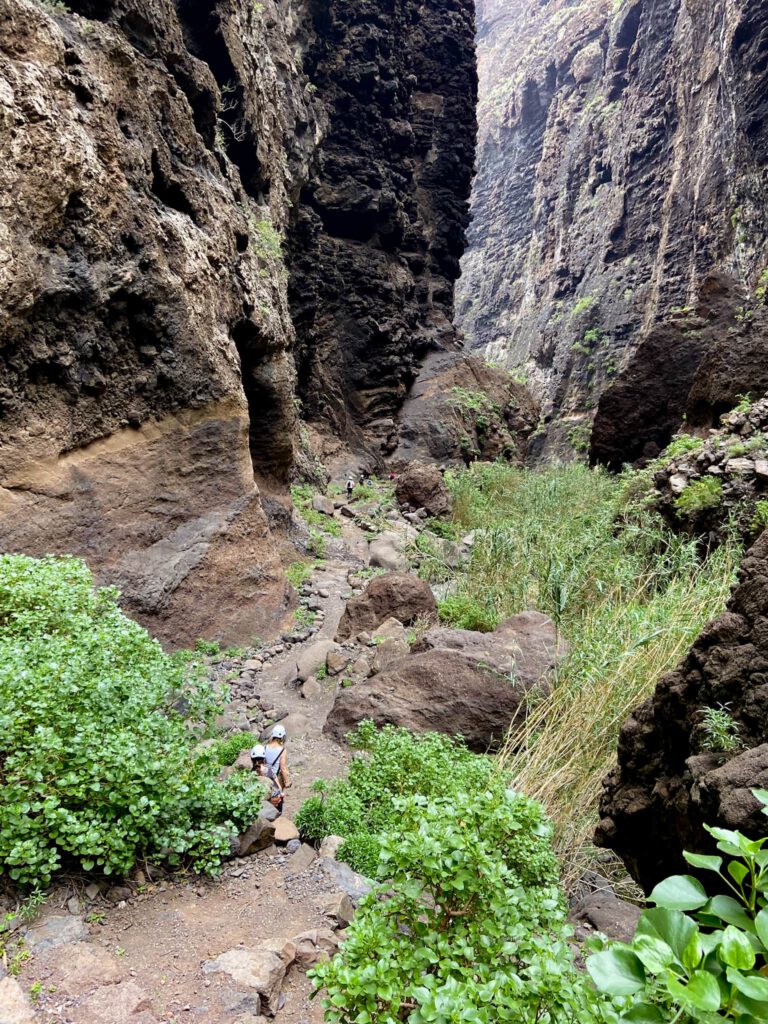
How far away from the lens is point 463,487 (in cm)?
1375

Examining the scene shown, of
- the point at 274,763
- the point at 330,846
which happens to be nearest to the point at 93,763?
the point at 330,846

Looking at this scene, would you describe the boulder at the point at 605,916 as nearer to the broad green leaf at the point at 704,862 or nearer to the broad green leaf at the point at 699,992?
the broad green leaf at the point at 704,862

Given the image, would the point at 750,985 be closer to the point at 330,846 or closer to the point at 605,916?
the point at 605,916

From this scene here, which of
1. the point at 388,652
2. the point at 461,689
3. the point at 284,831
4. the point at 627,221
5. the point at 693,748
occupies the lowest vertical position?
the point at 284,831

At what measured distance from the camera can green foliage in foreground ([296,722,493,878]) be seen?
3.42m

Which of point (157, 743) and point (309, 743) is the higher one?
point (157, 743)

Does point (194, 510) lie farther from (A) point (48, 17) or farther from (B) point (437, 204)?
(B) point (437, 204)

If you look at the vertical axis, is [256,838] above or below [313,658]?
below

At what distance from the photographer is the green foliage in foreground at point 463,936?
1.42 metres

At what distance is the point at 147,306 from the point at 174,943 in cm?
603

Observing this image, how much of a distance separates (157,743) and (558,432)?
26.8m

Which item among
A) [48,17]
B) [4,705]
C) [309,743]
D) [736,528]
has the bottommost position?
[309,743]

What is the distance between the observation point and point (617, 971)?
76 centimetres

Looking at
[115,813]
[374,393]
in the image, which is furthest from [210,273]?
[374,393]
